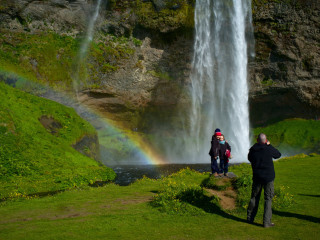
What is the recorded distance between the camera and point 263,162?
8.54m

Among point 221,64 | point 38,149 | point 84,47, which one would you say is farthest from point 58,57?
point 38,149

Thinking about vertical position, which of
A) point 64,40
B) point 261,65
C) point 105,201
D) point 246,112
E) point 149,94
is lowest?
point 105,201

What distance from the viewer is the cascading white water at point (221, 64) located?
155 feet

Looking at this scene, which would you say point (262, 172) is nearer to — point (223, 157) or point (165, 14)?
point (223, 157)

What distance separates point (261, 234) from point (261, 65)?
48.1m

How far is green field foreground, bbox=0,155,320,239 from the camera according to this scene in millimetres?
7383

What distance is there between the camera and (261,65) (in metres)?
51.6

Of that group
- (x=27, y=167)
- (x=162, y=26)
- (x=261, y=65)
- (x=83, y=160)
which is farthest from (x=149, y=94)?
(x=27, y=167)

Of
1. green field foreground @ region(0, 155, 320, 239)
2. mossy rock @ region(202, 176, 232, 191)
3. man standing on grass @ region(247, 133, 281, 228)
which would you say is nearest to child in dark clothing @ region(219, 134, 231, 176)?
mossy rock @ region(202, 176, 232, 191)

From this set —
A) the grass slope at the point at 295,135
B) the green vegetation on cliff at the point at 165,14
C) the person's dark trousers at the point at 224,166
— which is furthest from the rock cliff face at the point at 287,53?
the person's dark trousers at the point at 224,166

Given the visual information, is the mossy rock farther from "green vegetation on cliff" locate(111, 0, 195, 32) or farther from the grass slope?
the grass slope

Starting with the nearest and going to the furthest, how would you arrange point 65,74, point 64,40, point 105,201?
point 105,201
point 65,74
point 64,40

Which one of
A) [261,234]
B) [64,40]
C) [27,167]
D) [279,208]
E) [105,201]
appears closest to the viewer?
[261,234]

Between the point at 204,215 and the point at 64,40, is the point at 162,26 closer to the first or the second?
the point at 64,40
